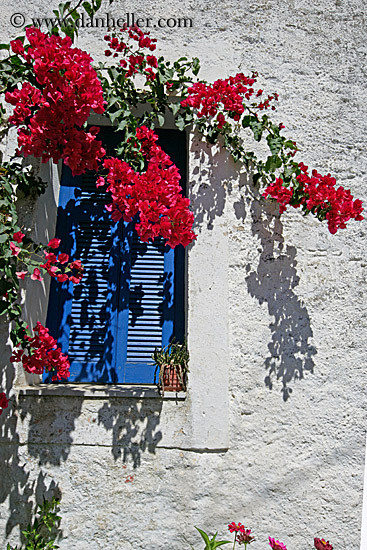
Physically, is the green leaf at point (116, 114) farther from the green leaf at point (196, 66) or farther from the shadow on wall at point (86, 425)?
the shadow on wall at point (86, 425)

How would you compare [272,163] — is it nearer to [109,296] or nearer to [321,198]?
[321,198]

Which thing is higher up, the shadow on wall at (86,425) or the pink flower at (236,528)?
the shadow on wall at (86,425)

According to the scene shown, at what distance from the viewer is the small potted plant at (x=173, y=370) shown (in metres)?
2.68

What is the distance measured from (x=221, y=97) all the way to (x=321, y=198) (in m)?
0.89

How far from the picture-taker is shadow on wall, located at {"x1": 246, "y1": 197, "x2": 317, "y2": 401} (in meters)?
2.80

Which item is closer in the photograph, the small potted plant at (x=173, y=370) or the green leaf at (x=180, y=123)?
the small potted plant at (x=173, y=370)

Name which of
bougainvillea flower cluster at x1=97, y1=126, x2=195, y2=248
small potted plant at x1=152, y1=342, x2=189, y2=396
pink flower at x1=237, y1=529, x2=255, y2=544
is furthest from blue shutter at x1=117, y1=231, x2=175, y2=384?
pink flower at x1=237, y1=529, x2=255, y2=544

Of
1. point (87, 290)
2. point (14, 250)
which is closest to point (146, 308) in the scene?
point (87, 290)

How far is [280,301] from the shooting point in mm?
2904

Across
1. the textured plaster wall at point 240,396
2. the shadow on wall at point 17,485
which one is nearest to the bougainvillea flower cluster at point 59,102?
the textured plaster wall at point 240,396

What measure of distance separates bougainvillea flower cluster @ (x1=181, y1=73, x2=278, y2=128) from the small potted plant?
147 cm

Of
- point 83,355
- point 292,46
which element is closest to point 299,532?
point 83,355

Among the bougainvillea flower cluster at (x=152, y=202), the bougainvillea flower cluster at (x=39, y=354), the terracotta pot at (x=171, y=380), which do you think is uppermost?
the bougainvillea flower cluster at (x=152, y=202)

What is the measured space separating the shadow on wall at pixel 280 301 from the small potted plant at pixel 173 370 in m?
0.49
